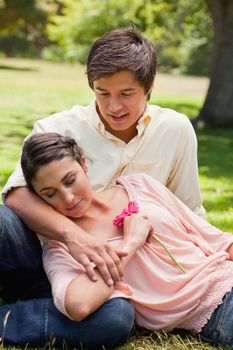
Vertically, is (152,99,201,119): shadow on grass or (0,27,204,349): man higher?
(0,27,204,349): man

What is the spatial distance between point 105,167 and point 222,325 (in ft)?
3.08

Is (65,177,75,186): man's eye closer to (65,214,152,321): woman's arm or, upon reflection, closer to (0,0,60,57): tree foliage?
(65,214,152,321): woman's arm

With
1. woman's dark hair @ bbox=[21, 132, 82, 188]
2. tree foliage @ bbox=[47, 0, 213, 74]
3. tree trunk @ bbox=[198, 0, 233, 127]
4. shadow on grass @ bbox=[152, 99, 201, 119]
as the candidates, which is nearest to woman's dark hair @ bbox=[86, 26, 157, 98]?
woman's dark hair @ bbox=[21, 132, 82, 188]

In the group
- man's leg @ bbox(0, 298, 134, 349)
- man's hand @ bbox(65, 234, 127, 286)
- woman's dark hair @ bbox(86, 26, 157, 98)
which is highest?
woman's dark hair @ bbox(86, 26, 157, 98)

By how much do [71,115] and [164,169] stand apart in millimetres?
522

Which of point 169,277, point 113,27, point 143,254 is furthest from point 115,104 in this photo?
point 113,27

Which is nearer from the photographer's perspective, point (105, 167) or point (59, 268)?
point (59, 268)

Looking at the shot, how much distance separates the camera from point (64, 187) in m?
2.95

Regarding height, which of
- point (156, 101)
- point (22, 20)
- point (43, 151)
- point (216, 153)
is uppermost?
point (43, 151)

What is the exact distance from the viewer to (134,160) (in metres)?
3.41

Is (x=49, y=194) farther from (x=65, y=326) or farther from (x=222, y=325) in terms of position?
(x=222, y=325)

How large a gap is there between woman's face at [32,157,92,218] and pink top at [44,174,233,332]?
18 cm

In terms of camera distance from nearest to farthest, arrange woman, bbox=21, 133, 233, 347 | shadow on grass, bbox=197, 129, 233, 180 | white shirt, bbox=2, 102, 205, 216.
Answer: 1. woman, bbox=21, 133, 233, 347
2. white shirt, bbox=2, 102, 205, 216
3. shadow on grass, bbox=197, 129, 233, 180

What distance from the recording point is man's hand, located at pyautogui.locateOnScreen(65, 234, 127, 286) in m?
2.76
